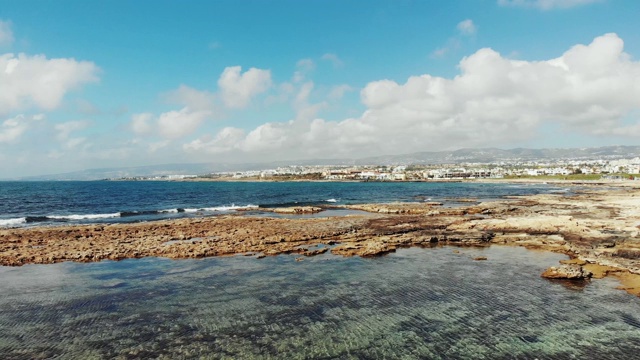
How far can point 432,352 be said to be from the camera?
13.0 m

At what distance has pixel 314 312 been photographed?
16.5 m

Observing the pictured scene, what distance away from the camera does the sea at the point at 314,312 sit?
13211 mm

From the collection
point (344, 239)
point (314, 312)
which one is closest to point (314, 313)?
point (314, 312)

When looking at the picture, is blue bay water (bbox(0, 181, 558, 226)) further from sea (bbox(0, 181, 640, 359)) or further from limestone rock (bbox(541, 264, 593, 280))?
limestone rock (bbox(541, 264, 593, 280))

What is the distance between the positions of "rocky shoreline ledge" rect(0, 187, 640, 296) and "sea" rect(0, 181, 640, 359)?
2.90 meters

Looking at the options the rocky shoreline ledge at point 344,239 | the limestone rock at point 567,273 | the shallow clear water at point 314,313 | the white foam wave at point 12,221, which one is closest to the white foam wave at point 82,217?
the white foam wave at point 12,221

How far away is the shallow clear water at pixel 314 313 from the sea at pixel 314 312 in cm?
6

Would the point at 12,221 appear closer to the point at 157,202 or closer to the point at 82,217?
the point at 82,217

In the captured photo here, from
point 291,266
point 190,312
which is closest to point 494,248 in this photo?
point 291,266

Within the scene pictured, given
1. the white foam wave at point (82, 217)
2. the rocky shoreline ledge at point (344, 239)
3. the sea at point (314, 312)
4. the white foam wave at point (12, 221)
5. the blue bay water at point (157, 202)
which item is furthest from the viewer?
the blue bay water at point (157, 202)

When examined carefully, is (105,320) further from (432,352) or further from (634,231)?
(634,231)

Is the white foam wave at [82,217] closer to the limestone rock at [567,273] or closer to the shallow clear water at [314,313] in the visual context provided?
the shallow clear water at [314,313]

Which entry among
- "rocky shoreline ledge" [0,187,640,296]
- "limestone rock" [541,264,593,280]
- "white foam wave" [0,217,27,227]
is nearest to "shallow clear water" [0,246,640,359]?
"limestone rock" [541,264,593,280]

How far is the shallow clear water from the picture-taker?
1322 cm
